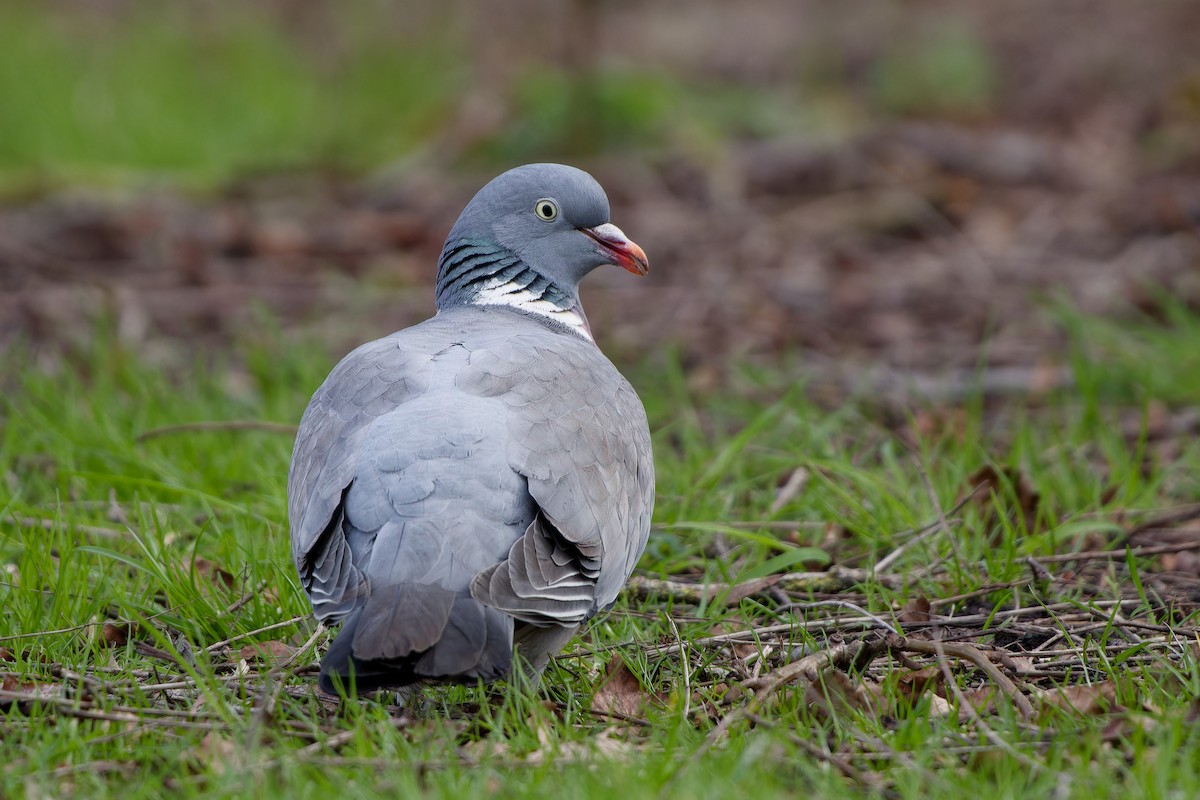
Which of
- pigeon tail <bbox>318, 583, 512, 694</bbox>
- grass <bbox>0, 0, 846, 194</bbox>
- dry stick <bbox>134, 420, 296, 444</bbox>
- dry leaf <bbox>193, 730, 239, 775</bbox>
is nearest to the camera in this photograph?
pigeon tail <bbox>318, 583, 512, 694</bbox>

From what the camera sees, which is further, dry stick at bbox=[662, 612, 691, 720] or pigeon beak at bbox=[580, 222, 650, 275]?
pigeon beak at bbox=[580, 222, 650, 275]

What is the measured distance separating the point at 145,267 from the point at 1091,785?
6.80 metres

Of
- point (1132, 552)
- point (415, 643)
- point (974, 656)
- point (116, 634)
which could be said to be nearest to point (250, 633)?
point (116, 634)

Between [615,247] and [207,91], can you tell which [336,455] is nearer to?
[615,247]

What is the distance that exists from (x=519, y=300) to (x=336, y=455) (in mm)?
1218

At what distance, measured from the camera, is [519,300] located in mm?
4316

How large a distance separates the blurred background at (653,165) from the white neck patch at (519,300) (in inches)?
78.7

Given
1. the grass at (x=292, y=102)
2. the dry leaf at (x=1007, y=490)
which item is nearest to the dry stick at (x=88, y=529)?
the dry leaf at (x=1007, y=490)

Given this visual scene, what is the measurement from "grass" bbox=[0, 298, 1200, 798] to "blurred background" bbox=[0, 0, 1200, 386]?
3.40 feet

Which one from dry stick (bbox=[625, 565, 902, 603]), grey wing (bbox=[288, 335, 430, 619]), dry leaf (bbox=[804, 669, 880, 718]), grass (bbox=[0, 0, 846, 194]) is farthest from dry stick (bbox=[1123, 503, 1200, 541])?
grass (bbox=[0, 0, 846, 194])

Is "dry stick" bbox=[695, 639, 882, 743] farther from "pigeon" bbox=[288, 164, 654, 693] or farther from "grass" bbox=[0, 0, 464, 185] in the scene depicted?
"grass" bbox=[0, 0, 464, 185]

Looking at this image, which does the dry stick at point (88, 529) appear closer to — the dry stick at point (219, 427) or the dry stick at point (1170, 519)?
the dry stick at point (219, 427)

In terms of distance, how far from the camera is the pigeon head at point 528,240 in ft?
14.2

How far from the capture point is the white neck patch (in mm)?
4305
